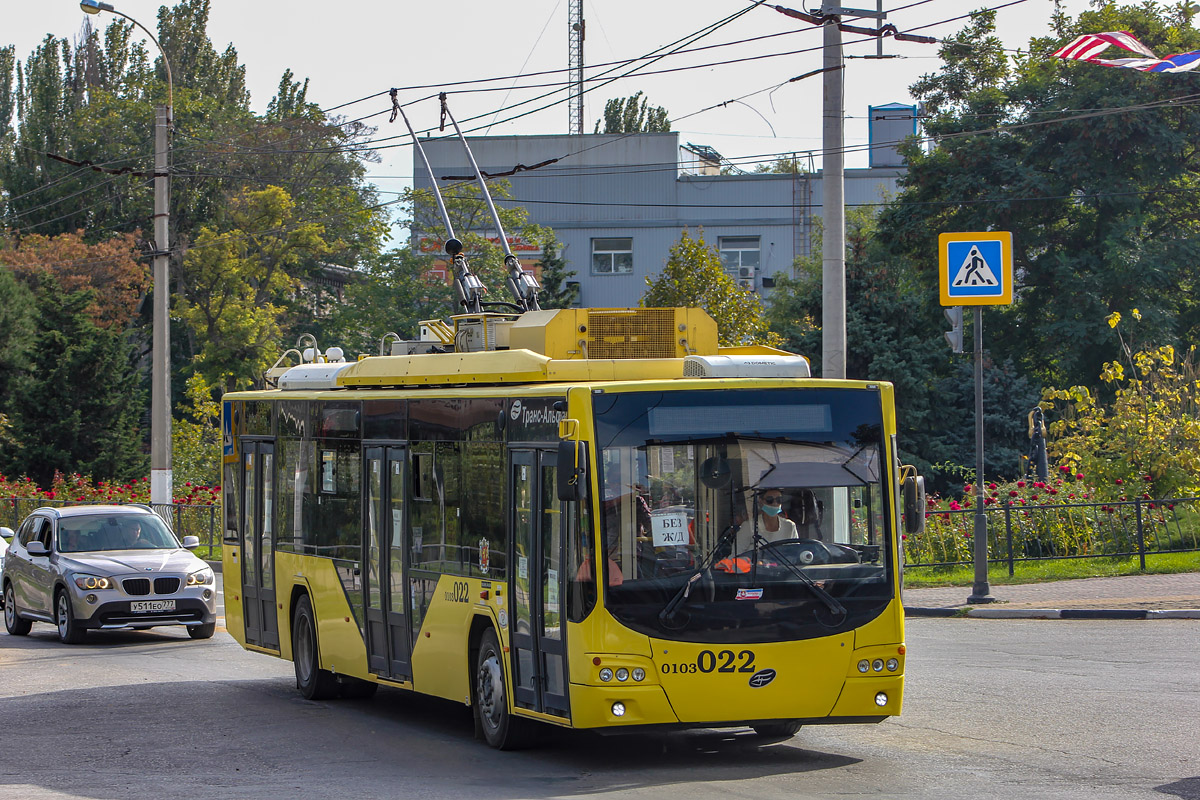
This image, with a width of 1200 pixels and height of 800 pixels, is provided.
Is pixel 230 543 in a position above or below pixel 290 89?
below

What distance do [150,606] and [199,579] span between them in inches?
25.0

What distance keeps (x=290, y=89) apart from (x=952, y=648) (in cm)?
6727

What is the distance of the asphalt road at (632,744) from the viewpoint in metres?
8.93

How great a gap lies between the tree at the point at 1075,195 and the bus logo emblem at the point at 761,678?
34.9 metres

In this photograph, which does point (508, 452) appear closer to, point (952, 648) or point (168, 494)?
point (952, 648)

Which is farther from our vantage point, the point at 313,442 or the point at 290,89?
the point at 290,89

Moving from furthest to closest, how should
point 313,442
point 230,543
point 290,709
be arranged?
point 230,543 → point 313,442 → point 290,709

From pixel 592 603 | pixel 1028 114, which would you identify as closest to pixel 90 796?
pixel 592 603

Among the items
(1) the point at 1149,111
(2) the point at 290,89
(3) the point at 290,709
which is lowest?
(3) the point at 290,709

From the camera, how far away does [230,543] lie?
1557 centimetres

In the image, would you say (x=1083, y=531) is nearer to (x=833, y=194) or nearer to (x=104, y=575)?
(x=833, y=194)

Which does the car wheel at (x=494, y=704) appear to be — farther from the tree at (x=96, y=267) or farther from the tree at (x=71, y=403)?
the tree at (x=96, y=267)

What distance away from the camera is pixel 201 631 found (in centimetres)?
1895

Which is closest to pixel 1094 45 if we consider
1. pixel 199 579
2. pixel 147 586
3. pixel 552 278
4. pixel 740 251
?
pixel 199 579
